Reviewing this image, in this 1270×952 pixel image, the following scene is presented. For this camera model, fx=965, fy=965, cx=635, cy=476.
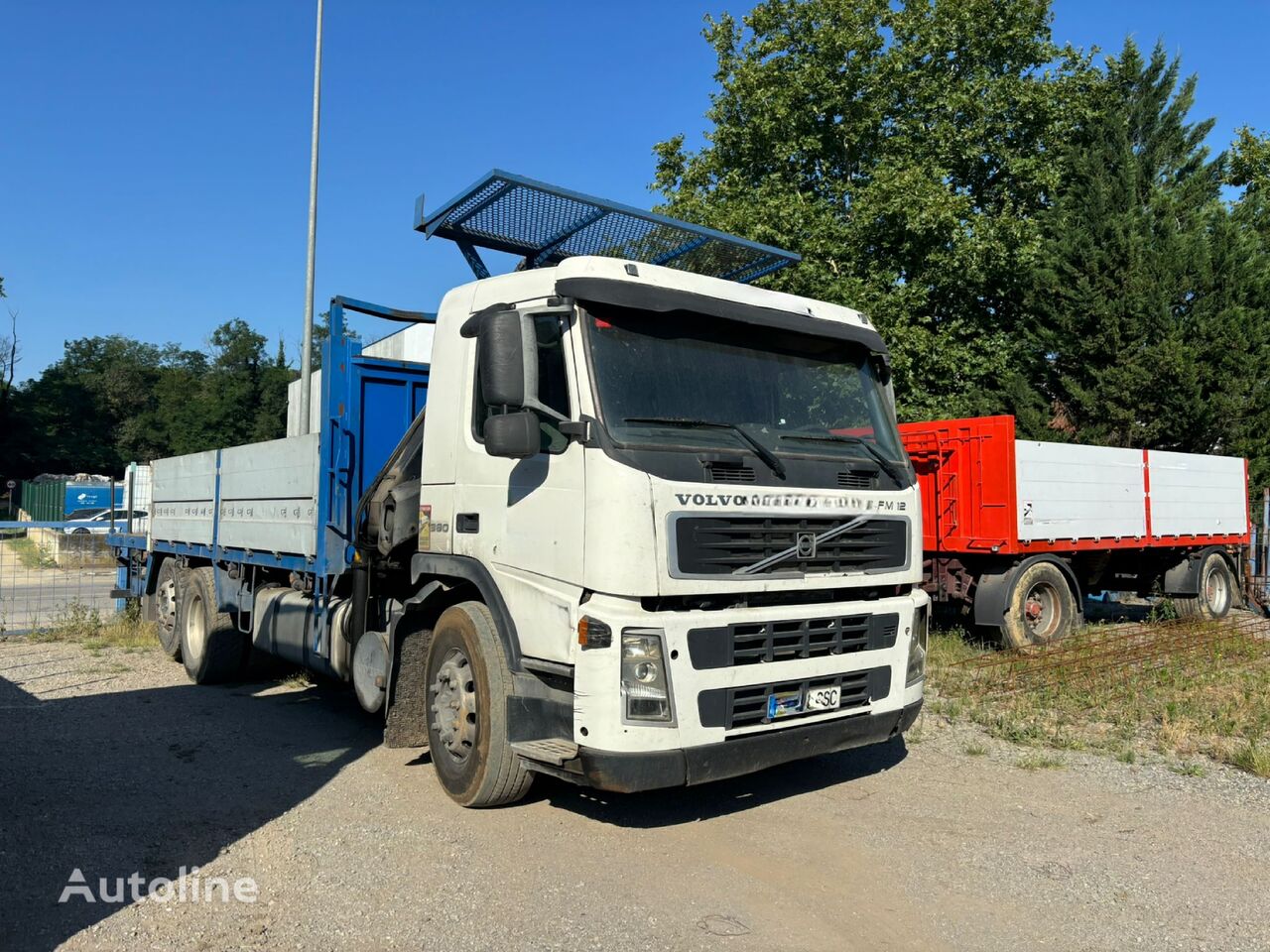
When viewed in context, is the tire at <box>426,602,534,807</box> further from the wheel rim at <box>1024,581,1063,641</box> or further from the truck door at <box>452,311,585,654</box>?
the wheel rim at <box>1024,581,1063,641</box>

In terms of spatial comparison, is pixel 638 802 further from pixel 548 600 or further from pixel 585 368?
pixel 585 368

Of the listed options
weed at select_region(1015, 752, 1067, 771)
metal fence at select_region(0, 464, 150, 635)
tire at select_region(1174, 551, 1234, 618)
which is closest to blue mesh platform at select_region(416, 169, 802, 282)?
weed at select_region(1015, 752, 1067, 771)

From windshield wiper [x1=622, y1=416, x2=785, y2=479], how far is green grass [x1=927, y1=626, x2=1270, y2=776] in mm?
3616

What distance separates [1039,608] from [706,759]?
8015 millimetres

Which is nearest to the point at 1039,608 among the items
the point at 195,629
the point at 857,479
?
the point at 857,479

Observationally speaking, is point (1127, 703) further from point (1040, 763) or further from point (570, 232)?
point (570, 232)

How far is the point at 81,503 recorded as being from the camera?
1176 inches

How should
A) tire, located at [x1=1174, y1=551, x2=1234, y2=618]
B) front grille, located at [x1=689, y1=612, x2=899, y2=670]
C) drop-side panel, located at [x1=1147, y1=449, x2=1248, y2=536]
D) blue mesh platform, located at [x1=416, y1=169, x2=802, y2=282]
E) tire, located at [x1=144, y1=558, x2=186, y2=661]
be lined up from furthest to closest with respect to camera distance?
tire, located at [x1=1174, y1=551, x2=1234, y2=618]
drop-side panel, located at [x1=1147, y1=449, x2=1248, y2=536]
tire, located at [x1=144, y1=558, x2=186, y2=661]
blue mesh platform, located at [x1=416, y1=169, x2=802, y2=282]
front grille, located at [x1=689, y1=612, x2=899, y2=670]

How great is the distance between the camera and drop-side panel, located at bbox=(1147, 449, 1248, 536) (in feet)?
42.7

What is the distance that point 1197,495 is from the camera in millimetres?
13883

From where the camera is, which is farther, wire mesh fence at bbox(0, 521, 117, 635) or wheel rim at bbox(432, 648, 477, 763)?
wire mesh fence at bbox(0, 521, 117, 635)

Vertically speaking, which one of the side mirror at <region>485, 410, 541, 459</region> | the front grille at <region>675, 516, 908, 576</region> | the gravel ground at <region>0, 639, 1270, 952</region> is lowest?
the gravel ground at <region>0, 639, 1270, 952</region>

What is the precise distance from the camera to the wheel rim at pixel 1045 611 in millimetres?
11031

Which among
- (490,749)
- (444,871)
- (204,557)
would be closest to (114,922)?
(444,871)
